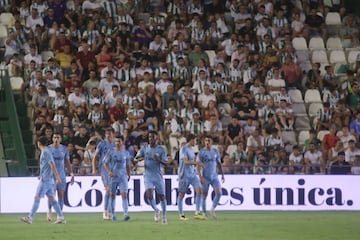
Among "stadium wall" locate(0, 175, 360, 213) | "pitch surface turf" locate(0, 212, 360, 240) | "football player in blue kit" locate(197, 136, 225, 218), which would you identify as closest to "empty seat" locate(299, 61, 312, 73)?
"stadium wall" locate(0, 175, 360, 213)

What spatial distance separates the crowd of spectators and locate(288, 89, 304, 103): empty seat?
0.19 m

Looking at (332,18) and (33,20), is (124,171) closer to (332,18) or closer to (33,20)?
(33,20)

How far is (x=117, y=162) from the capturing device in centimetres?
2414

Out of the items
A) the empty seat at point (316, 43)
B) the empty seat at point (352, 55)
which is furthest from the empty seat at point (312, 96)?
the empty seat at point (316, 43)

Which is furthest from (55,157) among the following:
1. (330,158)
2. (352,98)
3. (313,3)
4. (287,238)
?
(313,3)

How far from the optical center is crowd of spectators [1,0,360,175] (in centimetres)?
2853

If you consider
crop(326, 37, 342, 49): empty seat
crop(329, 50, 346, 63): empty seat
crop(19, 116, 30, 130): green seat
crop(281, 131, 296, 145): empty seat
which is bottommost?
crop(281, 131, 296, 145): empty seat

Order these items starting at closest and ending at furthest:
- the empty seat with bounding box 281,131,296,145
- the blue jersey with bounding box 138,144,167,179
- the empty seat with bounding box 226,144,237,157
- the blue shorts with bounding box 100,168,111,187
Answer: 1. the blue jersey with bounding box 138,144,167,179
2. the blue shorts with bounding box 100,168,111,187
3. the empty seat with bounding box 226,144,237,157
4. the empty seat with bounding box 281,131,296,145

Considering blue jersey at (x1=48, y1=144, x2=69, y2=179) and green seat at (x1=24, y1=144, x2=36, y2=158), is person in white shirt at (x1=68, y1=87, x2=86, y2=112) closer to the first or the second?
green seat at (x1=24, y1=144, x2=36, y2=158)

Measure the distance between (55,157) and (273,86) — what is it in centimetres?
905

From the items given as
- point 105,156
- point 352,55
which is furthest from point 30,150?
point 352,55

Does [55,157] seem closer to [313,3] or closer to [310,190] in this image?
[310,190]

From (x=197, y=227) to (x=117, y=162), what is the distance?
295 centimetres

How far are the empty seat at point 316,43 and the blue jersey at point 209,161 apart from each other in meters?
9.05
